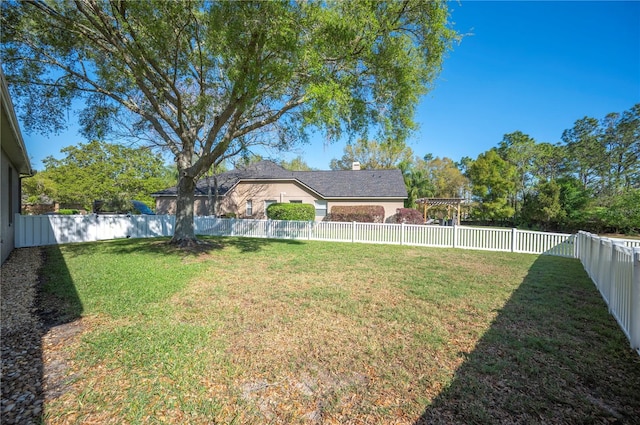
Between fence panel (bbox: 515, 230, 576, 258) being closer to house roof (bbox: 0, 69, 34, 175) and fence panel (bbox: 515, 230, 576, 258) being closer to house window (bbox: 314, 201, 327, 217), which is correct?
house window (bbox: 314, 201, 327, 217)

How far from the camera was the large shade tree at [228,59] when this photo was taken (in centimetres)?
645

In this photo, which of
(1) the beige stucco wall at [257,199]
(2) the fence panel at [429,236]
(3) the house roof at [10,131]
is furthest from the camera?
(1) the beige stucco wall at [257,199]

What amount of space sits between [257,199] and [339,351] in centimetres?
1809

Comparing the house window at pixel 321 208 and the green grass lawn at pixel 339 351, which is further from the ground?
the house window at pixel 321 208

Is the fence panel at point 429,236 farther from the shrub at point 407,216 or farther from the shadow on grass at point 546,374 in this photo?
the shadow on grass at point 546,374

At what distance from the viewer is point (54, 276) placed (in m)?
6.14

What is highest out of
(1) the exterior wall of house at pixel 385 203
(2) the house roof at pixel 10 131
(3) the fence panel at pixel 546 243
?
(2) the house roof at pixel 10 131

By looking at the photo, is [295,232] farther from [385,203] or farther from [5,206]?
[5,206]

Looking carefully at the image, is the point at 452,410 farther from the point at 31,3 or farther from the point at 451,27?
the point at 31,3

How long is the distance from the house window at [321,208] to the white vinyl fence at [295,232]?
5.57m

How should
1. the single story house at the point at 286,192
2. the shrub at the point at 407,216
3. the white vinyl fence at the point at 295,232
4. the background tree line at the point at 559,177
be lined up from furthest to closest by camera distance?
the background tree line at the point at 559,177
the single story house at the point at 286,192
the shrub at the point at 407,216
the white vinyl fence at the point at 295,232

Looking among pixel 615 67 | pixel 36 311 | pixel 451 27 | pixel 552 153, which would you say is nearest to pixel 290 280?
pixel 36 311

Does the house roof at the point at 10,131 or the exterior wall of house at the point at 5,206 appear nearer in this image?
the house roof at the point at 10,131

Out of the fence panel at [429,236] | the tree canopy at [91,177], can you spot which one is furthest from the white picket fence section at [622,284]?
the tree canopy at [91,177]
